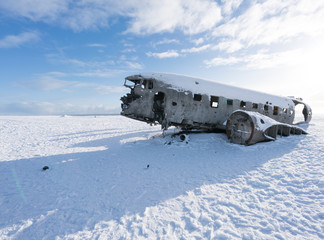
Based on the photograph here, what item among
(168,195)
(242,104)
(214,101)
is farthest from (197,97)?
(168,195)

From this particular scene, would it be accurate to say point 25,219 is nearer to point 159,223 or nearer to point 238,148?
point 159,223

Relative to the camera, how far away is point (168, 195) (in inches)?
225

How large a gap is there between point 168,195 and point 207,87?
33.4ft

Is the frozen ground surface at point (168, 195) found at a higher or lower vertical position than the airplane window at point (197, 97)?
lower

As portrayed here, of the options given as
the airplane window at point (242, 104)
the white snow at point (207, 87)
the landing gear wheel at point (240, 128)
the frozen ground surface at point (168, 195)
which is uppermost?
the white snow at point (207, 87)

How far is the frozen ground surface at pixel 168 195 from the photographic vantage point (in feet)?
13.4

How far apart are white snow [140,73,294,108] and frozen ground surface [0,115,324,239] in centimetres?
540

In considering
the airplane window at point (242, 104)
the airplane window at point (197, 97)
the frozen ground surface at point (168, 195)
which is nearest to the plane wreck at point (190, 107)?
the airplane window at point (197, 97)

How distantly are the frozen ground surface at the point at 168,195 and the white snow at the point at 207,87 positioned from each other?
17.7 feet

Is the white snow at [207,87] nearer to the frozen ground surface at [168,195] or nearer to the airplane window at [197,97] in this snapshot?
the airplane window at [197,97]

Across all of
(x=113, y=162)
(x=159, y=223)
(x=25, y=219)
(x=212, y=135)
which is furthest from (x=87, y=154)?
(x=212, y=135)

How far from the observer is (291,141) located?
11.5m

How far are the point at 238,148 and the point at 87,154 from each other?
1059 cm

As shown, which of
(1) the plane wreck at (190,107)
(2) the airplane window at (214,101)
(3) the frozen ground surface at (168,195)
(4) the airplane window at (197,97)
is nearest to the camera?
(3) the frozen ground surface at (168,195)
